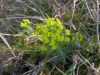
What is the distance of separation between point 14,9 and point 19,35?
31 cm

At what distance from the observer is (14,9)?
2283mm

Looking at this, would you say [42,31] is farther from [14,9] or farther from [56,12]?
[14,9]

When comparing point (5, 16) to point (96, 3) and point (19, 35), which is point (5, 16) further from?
point (96, 3)

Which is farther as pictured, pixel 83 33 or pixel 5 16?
pixel 5 16

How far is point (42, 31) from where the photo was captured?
1823 mm

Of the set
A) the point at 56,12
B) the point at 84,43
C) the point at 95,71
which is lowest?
the point at 95,71

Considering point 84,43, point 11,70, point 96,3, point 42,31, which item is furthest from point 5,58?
point 96,3

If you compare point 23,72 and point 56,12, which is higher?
point 56,12

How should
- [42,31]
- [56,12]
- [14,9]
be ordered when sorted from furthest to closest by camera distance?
[14,9]
[56,12]
[42,31]

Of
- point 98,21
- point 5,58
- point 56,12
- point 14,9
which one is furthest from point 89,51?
point 14,9

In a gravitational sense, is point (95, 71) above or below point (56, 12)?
below

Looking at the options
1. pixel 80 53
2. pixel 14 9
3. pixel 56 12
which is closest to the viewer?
pixel 80 53

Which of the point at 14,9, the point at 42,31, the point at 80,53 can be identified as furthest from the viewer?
the point at 14,9

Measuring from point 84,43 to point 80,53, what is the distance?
0.21 feet
